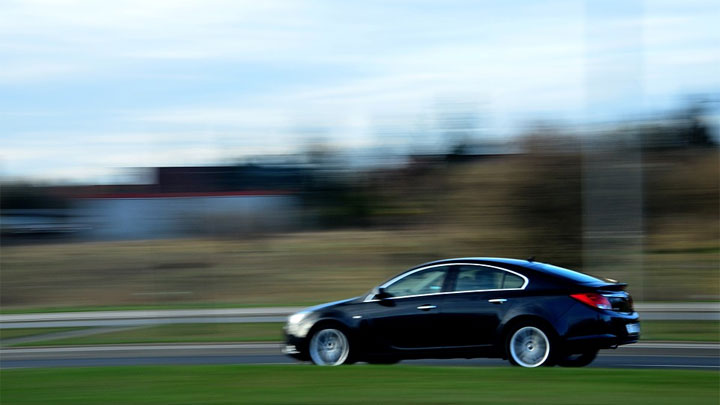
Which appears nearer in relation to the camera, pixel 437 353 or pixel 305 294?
pixel 437 353

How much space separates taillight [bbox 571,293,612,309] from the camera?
10.9 meters

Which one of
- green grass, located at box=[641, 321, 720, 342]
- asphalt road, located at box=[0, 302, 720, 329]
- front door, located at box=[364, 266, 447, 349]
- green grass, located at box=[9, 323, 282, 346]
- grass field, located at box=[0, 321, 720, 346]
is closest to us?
front door, located at box=[364, 266, 447, 349]

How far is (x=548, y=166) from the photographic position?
968 inches

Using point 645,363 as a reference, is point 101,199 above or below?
above

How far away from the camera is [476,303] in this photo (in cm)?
1134

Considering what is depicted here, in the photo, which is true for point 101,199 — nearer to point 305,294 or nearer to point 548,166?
point 305,294

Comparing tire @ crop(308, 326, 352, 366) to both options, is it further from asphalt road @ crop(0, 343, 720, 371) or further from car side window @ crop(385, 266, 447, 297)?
asphalt road @ crop(0, 343, 720, 371)

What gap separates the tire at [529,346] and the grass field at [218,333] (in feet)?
18.2

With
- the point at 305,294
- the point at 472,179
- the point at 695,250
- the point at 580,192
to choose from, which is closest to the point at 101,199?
the point at 305,294

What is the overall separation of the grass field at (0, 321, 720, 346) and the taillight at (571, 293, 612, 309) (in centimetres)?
526

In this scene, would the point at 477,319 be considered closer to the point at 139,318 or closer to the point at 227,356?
the point at 227,356

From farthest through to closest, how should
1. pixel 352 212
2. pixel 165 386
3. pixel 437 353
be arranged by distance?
pixel 352 212, pixel 437 353, pixel 165 386

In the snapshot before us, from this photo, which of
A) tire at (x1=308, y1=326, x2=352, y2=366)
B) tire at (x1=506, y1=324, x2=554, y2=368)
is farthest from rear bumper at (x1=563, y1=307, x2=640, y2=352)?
tire at (x1=308, y1=326, x2=352, y2=366)

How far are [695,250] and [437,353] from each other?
17443 millimetres
